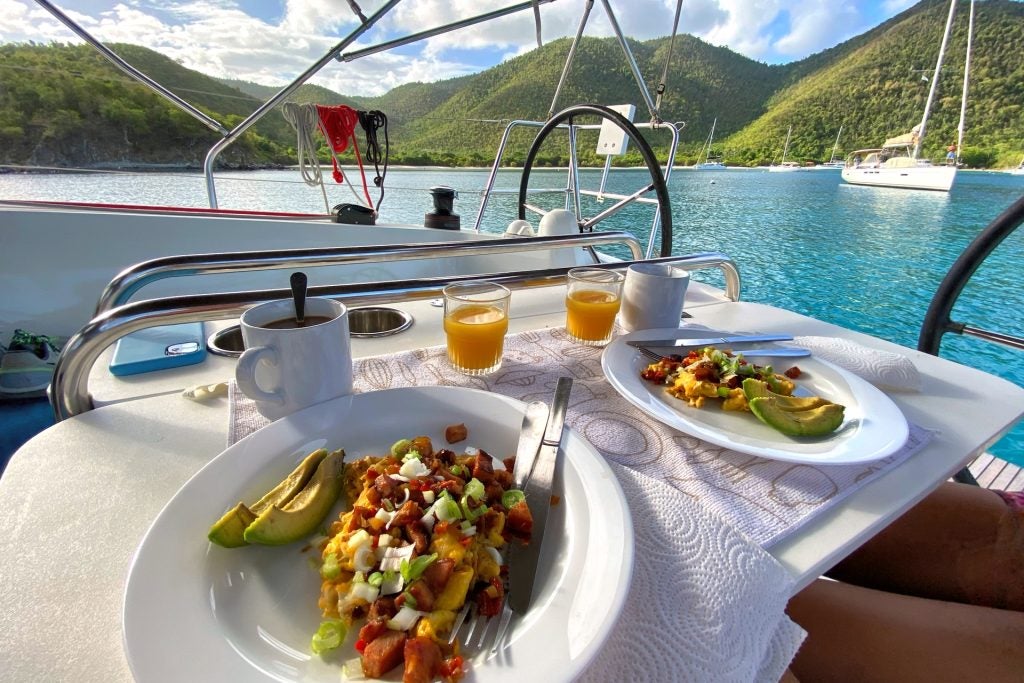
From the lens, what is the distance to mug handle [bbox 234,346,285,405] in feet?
1.63

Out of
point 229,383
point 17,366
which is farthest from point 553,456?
point 17,366

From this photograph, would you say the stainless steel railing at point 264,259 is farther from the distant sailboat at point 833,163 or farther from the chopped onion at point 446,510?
the distant sailboat at point 833,163

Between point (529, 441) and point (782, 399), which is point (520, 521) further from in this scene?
point (782, 399)

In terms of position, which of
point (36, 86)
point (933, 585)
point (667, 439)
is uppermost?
point (36, 86)

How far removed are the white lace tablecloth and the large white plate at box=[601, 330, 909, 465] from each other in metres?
0.02

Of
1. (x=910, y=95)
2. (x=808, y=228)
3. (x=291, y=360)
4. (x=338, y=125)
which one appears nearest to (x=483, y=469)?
(x=291, y=360)

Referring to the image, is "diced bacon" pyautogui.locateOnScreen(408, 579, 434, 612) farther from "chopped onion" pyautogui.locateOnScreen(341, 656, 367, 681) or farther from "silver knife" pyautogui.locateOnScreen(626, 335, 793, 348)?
"silver knife" pyautogui.locateOnScreen(626, 335, 793, 348)

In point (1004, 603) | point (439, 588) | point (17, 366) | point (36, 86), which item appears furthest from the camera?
point (36, 86)

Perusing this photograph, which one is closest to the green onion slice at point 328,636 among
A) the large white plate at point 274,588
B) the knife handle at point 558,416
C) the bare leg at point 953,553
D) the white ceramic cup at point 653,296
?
the large white plate at point 274,588

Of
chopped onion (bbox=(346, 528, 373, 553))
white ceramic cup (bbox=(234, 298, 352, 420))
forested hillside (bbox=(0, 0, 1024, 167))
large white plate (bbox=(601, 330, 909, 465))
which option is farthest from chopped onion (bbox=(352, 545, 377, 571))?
forested hillside (bbox=(0, 0, 1024, 167))

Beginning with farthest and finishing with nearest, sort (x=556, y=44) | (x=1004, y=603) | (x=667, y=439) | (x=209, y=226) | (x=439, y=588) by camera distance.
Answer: (x=556, y=44) < (x=209, y=226) < (x=1004, y=603) < (x=667, y=439) < (x=439, y=588)

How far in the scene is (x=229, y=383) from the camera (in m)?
0.65

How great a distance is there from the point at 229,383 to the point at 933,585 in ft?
3.73

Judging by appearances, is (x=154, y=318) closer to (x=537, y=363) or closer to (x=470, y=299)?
(x=470, y=299)
